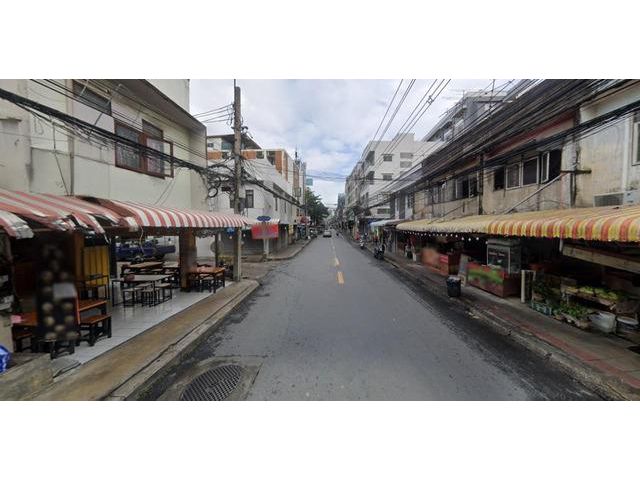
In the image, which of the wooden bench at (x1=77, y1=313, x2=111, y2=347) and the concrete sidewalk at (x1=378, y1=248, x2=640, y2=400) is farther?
the wooden bench at (x1=77, y1=313, x2=111, y2=347)

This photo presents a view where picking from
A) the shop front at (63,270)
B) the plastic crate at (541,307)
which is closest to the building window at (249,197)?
the shop front at (63,270)

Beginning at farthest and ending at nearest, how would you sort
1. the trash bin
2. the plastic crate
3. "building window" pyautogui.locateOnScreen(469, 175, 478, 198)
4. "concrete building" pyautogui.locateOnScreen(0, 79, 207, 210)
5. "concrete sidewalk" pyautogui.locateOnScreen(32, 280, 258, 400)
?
1. "building window" pyautogui.locateOnScreen(469, 175, 478, 198)
2. the trash bin
3. the plastic crate
4. "concrete building" pyautogui.locateOnScreen(0, 79, 207, 210)
5. "concrete sidewalk" pyautogui.locateOnScreen(32, 280, 258, 400)

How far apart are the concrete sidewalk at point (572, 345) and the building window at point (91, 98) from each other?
10.9m

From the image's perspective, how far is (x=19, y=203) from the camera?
3.41 m

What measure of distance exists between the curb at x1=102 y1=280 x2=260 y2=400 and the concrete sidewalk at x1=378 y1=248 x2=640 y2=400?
6.69 meters

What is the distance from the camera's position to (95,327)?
16.7 feet

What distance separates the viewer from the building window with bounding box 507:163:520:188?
9.37 m

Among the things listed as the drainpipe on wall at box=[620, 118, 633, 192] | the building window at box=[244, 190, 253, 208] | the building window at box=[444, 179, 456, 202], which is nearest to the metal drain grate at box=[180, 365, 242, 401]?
the drainpipe on wall at box=[620, 118, 633, 192]

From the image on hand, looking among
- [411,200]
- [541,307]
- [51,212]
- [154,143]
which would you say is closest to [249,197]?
[154,143]

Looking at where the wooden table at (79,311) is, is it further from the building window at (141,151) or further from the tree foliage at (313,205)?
the tree foliage at (313,205)

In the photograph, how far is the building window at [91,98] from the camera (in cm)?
585

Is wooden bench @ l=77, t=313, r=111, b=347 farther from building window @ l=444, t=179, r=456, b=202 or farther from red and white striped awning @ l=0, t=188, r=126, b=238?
building window @ l=444, t=179, r=456, b=202

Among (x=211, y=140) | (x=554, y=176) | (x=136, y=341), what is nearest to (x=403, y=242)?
(x=554, y=176)

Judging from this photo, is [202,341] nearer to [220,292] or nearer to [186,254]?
[220,292]
